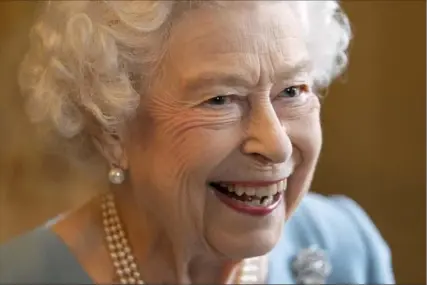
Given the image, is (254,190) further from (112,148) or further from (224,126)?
(112,148)

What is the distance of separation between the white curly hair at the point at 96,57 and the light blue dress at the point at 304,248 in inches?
8.7

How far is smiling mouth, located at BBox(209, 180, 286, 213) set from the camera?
3.57ft

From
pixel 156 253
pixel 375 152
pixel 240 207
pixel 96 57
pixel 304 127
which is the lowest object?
pixel 375 152

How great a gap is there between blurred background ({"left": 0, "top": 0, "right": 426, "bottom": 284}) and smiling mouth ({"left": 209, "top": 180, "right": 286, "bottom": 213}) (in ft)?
1.62

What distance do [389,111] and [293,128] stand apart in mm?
665

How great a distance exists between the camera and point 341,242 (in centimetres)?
138

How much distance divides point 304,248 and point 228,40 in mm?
508

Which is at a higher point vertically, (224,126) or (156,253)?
(224,126)

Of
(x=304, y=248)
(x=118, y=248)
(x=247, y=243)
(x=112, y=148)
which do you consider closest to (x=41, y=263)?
(x=118, y=248)

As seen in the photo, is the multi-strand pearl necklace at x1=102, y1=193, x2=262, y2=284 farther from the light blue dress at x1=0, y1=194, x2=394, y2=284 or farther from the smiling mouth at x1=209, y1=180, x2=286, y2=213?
the smiling mouth at x1=209, y1=180, x2=286, y2=213

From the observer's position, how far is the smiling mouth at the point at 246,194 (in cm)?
109

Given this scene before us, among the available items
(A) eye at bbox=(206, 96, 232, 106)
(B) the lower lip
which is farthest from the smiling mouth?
(A) eye at bbox=(206, 96, 232, 106)

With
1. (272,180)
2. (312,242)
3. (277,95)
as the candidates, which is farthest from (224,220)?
(312,242)

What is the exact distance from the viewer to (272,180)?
1.07 m
